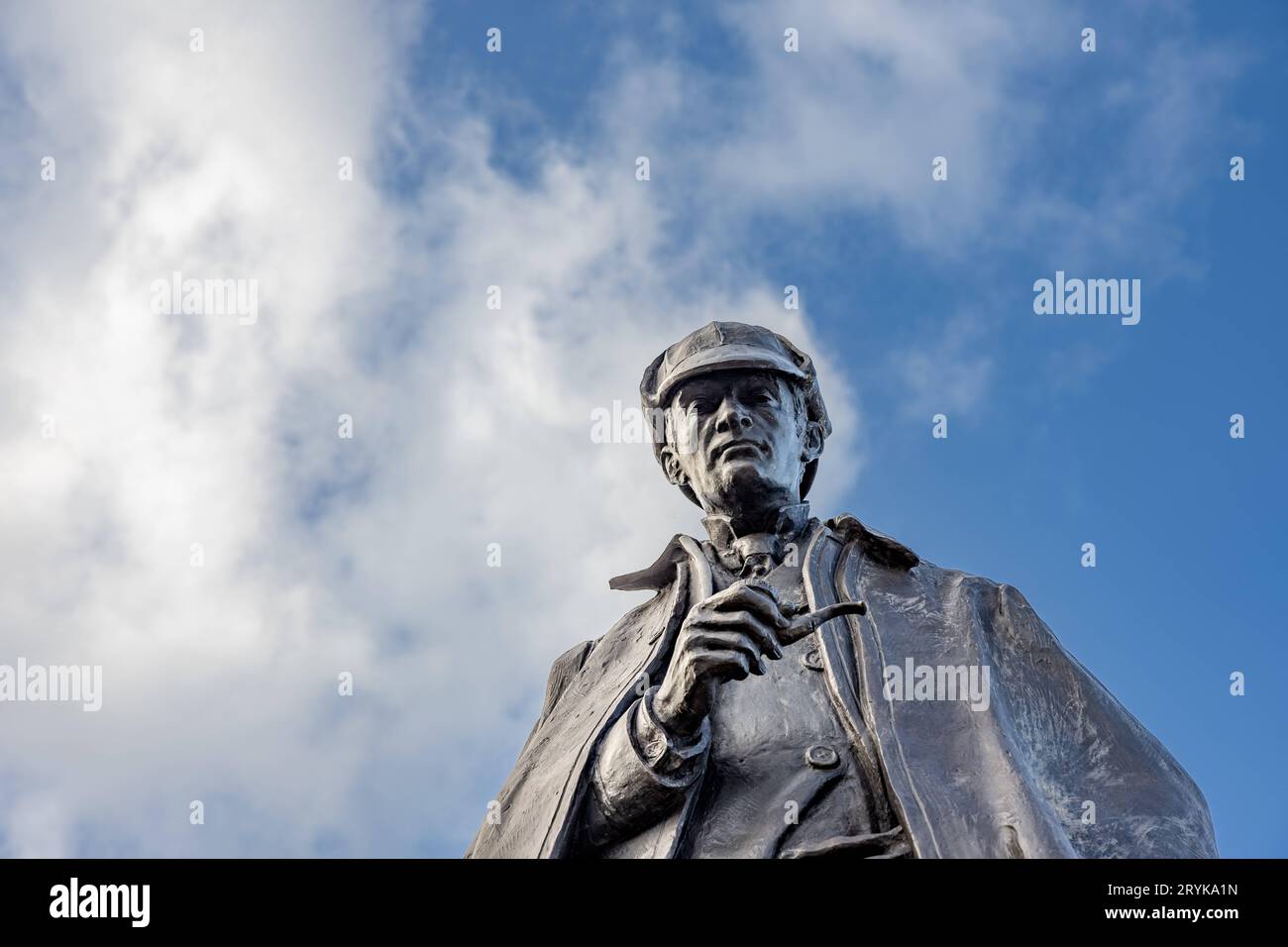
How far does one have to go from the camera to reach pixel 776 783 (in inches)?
386

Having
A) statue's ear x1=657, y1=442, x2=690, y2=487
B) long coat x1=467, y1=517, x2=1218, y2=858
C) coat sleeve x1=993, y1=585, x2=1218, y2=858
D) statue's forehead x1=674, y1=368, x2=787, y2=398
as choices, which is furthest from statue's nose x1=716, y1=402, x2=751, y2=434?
coat sleeve x1=993, y1=585, x2=1218, y2=858

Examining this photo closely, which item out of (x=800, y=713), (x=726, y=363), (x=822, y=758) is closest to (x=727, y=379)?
(x=726, y=363)

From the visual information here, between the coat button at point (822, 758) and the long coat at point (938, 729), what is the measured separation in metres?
0.16

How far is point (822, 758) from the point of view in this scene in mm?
9742

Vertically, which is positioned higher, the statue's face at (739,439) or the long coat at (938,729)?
the statue's face at (739,439)

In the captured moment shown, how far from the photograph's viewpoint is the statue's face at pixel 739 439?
11.5 m

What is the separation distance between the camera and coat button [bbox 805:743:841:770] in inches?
383

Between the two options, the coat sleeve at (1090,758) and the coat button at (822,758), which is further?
the coat button at (822,758)

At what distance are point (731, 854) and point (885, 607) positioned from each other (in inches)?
74.1

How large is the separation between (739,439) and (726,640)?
2572mm

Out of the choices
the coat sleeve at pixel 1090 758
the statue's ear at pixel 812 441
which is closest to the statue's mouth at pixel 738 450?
the statue's ear at pixel 812 441

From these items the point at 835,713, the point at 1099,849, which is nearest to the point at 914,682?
the point at 835,713

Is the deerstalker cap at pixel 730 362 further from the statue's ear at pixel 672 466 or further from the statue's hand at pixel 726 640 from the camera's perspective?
the statue's hand at pixel 726 640
